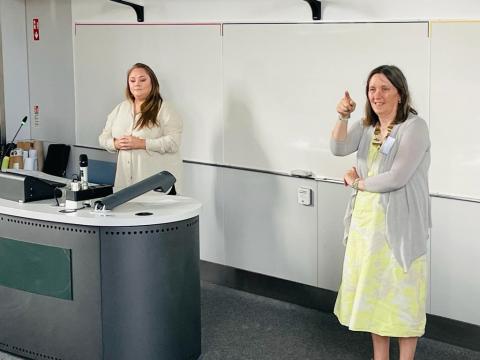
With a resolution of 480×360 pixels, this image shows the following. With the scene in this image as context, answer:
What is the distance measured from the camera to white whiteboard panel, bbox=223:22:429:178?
4.43 m

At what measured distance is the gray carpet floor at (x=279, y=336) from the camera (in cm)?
441

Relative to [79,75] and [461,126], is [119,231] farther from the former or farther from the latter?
[79,75]

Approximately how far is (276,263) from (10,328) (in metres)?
1.84

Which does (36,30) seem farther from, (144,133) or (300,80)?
(300,80)

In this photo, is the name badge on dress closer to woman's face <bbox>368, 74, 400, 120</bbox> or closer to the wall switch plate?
woman's face <bbox>368, 74, 400, 120</bbox>

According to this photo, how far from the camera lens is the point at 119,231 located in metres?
3.84

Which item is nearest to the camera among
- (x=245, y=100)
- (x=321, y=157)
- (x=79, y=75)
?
(x=321, y=157)

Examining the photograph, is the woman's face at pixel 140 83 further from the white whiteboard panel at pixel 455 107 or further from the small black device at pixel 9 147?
the white whiteboard panel at pixel 455 107

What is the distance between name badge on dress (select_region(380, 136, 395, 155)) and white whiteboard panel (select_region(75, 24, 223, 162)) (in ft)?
6.38

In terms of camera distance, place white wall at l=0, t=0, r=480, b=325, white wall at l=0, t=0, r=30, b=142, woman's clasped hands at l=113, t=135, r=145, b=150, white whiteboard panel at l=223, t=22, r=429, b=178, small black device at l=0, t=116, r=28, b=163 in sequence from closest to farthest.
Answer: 1. white wall at l=0, t=0, r=480, b=325
2. white whiteboard panel at l=223, t=22, r=429, b=178
3. woman's clasped hands at l=113, t=135, r=145, b=150
4. small black device at l=0, t=116, r=28, b=163
5. white wall at l=0, t=0, r=30, b=142

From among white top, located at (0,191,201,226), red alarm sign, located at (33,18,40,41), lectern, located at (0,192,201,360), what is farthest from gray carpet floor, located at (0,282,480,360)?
red alarm sign, located at (33,18,40,41)

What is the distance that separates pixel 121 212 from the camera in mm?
3967

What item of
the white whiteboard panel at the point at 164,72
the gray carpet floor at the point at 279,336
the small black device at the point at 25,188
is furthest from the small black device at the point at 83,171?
the white whiteboard panel at the point at 164,72

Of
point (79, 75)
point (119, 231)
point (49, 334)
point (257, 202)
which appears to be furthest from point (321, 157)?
point (79, 75)
